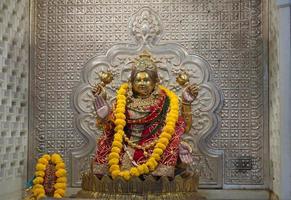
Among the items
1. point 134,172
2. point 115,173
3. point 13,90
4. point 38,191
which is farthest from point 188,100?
point 13,90

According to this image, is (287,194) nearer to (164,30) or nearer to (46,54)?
(164,30)

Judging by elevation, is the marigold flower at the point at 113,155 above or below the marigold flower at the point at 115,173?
above

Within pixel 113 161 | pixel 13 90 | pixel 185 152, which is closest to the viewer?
pixel 113 161

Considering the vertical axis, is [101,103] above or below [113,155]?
above

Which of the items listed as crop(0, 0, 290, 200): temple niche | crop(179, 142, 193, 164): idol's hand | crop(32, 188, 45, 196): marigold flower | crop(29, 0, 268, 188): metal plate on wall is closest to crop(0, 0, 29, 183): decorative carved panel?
crop(0, 0, 290, 200): temple niche

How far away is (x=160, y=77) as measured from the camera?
5.85 metres

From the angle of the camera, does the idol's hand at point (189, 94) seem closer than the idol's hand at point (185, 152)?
No

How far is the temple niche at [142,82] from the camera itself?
5371 mm

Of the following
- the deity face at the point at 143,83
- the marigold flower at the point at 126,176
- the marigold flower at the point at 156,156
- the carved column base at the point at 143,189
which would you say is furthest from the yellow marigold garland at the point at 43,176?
the deity face at the point at 143,83

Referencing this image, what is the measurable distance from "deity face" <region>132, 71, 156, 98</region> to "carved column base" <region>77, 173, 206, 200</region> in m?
0.83

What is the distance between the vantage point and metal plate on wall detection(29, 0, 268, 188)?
5773 mm

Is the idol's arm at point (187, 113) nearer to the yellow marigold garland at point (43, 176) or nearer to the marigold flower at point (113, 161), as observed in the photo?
the marigold flower at point (113, 161)

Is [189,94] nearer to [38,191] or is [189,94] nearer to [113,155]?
[113,155]

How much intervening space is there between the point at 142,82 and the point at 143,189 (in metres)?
0.98
